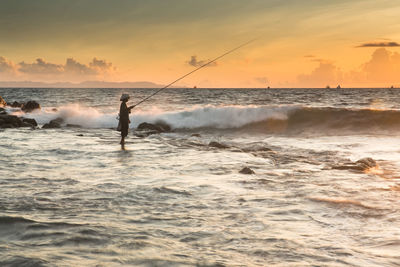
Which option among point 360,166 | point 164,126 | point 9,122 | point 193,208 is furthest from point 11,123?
point 193,208

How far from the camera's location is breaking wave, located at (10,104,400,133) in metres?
21.3

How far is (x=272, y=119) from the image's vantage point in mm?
23750

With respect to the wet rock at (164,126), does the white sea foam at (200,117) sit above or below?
above

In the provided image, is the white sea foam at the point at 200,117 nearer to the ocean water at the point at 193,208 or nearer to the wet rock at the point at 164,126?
the wet rock at the point at 164,126

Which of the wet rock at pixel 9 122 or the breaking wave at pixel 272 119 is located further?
the breaking wave at pixel 272 119

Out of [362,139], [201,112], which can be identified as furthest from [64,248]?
[201,112]

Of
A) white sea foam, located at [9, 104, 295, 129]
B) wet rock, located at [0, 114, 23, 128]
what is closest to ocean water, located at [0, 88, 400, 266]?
wet rock, located at [0, 114, 23, 128]

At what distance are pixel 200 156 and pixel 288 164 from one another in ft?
7.75

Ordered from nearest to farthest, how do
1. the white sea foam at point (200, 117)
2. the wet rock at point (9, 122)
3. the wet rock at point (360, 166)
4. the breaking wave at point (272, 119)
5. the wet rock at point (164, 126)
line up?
the wet rock at point (360, 166) → the wet rock at point (9, 122) → the wet rock at point (164, 126) → the breaking wave at point (272, 119) → the white sea foam at point (200, 117)

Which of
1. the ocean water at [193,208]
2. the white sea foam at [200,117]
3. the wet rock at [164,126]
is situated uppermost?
the white sea foam at [200,117]

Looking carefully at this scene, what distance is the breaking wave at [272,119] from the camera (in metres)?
21.3

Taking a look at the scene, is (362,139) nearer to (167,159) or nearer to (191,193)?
(167,159)

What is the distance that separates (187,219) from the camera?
5.08m

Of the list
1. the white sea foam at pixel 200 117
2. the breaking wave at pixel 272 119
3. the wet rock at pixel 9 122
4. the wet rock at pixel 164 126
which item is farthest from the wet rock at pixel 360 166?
the wet rock at pixel 9 122
